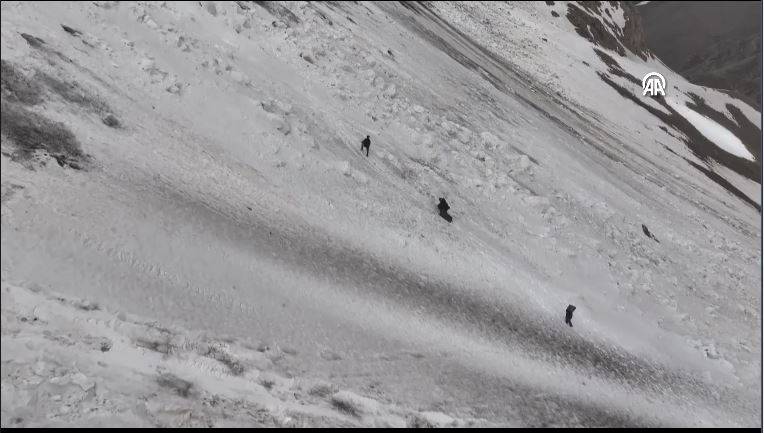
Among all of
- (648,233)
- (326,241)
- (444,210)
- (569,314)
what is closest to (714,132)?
(648,233)

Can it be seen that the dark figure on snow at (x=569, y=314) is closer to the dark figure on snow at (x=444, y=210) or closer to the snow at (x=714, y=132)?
the dark figure on snow at (x=444, y=210)

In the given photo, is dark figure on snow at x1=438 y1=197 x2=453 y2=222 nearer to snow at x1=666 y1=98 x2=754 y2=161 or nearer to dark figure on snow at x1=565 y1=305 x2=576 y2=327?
dark figure on snow at x1=565 y1=305 x2=576 y2=327

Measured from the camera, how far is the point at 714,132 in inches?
2662

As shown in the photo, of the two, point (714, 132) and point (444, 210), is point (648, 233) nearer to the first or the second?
point (444, 210)

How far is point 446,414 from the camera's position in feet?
45.4

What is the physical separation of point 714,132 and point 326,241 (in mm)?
70661

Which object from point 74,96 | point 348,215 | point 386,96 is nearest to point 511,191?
point 386,96

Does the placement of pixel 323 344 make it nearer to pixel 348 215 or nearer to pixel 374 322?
pixel 374 322

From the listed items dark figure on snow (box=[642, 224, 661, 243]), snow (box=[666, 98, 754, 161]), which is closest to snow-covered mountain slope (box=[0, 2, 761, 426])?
dark figure on snow (box=[642, 224, 661, 243])

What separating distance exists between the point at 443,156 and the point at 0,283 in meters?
18.0

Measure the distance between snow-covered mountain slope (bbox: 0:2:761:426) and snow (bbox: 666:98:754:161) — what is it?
139ft

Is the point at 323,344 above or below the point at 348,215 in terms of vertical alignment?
below

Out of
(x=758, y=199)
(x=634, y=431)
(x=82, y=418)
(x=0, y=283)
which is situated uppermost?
(x=758, y=199)

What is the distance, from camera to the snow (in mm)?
65062
